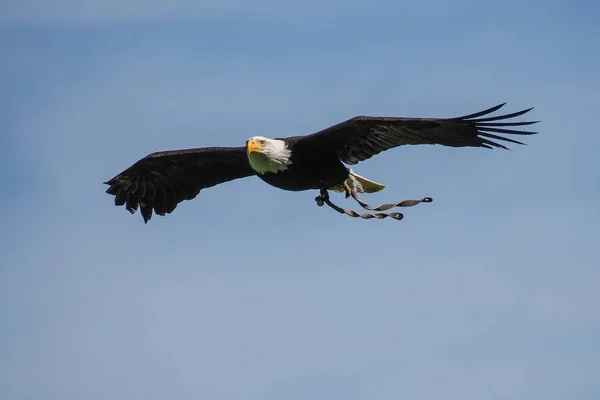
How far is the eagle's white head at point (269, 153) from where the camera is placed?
16531 mm

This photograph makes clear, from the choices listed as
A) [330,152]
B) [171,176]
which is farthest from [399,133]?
[171,176]

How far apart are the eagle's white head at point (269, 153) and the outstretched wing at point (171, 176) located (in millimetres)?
1107

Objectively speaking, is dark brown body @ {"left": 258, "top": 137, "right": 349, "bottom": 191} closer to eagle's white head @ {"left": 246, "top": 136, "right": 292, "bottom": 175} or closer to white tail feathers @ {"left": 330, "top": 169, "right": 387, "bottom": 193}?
eagle's white head @ {"left": 246, "top": 136, "right": 292, "bottom": 175}

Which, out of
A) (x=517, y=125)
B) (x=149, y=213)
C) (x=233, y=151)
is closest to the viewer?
(x=517, y=125)

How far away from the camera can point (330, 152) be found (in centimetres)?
1669

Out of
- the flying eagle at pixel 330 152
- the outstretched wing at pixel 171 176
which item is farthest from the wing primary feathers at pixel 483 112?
the outstretched wing at pixel 171 176

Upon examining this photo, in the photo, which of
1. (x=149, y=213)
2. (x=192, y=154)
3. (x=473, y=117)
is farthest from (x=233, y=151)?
(x=473, y=117)

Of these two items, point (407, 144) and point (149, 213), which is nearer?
point (407, 144)

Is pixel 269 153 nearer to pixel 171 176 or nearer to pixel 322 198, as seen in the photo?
pixel 322 198

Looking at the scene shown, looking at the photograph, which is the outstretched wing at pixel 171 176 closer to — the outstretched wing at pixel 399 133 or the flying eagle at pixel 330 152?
the flying eagle at pixel 330 152

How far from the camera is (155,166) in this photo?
18.4m

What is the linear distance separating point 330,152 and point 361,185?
3.24 feet

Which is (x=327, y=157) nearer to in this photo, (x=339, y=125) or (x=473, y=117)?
(x=339, y=125)

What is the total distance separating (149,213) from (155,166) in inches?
29.6
